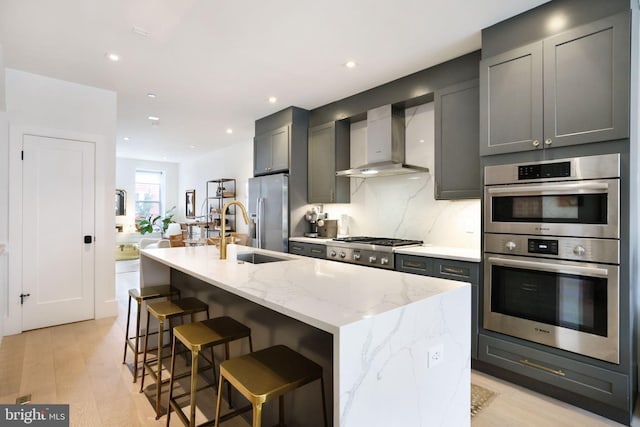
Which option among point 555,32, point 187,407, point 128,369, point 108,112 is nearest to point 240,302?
point 187,407

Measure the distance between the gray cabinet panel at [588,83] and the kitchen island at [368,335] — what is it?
1414 mm

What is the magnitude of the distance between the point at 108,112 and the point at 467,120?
3922 millimetres

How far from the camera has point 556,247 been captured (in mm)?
2215

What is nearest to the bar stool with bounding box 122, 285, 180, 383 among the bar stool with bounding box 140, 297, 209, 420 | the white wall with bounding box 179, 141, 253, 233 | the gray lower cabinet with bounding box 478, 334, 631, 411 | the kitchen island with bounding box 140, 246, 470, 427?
the bar stool with bounding box 140, 297, 209, 420

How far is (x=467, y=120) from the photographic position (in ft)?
9.75

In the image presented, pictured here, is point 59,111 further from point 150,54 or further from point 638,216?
point 638,216

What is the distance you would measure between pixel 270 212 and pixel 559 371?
3.49 m

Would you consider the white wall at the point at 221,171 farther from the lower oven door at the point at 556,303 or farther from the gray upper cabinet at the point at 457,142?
the lower oven door at the point at 556,303

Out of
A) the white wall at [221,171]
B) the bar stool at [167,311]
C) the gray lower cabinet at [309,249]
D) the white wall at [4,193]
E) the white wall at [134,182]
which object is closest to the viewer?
the bar stool at [167,311]

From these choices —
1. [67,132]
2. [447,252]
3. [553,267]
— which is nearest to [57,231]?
[67,132]

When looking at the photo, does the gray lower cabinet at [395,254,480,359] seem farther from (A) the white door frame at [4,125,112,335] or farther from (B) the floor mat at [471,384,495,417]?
(A) the white door frame at [4,125,112,335]

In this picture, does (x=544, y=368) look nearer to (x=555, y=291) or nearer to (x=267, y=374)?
(x=555, y=291)

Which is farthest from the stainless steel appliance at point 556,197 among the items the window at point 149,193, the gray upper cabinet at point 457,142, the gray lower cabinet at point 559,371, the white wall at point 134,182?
the window at point 149,193

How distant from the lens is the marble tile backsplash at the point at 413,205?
3346 millimetres
